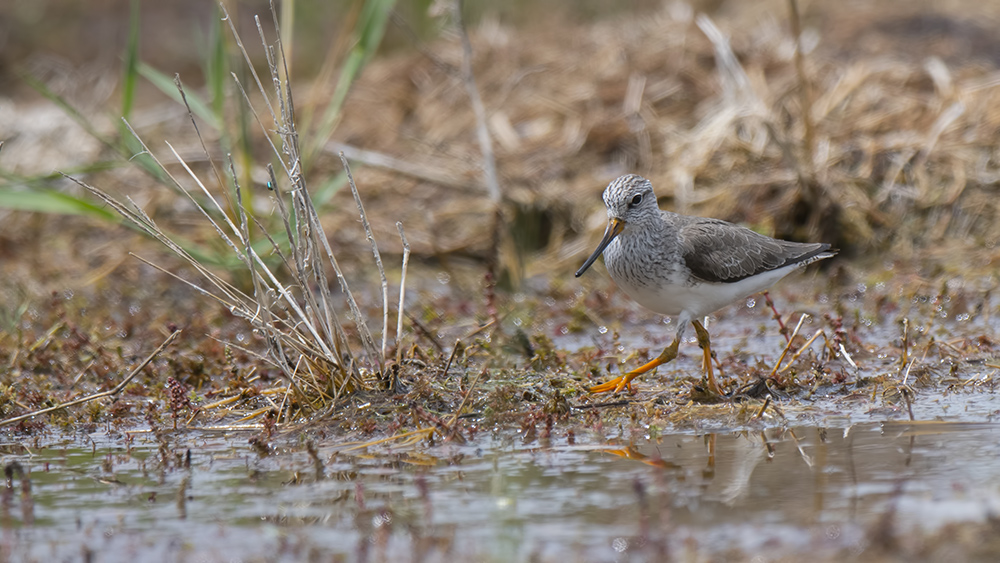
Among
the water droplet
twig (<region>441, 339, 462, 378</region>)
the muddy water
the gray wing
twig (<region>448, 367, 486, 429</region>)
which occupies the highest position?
the gray wing

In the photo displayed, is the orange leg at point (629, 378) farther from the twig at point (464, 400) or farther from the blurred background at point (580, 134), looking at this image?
the blurred background at point (580, 134)

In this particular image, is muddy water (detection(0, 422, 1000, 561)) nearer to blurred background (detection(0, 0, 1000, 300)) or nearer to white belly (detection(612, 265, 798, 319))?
white belly (detection(612, 265, 798, 319))

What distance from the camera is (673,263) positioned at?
6.38 m

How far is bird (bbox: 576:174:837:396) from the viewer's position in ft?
20.9

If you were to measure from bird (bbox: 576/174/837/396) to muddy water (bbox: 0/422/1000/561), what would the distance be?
3.34 feet

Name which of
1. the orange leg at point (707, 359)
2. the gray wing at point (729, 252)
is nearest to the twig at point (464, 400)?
the orange leg at point (707, 359)

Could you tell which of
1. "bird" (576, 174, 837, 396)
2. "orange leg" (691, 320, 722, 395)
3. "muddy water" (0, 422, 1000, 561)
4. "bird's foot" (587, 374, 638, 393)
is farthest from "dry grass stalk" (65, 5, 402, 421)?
"orange leg" (691, 320, 722, 395)

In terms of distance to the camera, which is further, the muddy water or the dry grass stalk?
the dry grass stalk

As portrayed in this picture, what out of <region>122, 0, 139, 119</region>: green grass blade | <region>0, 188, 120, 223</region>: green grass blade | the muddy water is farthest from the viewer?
<region>122, 0, 139, 119</region>: green grass blade

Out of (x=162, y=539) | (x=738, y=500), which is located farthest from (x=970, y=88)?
(x=162, y=539)

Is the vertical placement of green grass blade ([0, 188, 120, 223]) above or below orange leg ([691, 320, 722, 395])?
above

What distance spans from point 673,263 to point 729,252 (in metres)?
0.44

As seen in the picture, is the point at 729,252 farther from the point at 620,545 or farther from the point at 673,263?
the point at 620,545

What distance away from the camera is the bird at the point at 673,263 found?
6.38m
